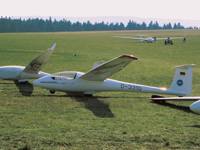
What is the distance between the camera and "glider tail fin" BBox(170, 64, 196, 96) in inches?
621

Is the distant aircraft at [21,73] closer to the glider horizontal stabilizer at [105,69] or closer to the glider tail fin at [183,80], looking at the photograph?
the glider horizontal stabilizer at [105,69]

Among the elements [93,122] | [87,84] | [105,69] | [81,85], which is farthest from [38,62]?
[93,122]

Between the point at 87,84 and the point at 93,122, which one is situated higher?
the point at 87,84

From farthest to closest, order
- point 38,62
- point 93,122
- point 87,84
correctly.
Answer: point 38,62, point 87,84, point 93,122

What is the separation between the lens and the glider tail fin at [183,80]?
15.8m

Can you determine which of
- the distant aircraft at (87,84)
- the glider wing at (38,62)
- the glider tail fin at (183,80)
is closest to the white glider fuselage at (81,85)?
the distant aircraft at (87,84)

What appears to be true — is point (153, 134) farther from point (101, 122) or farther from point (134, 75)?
point (134, 75)

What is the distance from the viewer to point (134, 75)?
88.7 ft

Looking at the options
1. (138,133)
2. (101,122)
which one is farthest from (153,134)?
(101,122)

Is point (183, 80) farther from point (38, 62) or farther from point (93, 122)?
point (38, 62)

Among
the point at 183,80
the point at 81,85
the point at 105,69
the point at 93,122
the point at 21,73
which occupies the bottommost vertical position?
the point at 93,122

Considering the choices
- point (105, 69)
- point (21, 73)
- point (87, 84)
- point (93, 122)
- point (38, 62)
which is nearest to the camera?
point (93, 122)

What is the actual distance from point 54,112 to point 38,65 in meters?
7.41

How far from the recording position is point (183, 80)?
16.0 metres
